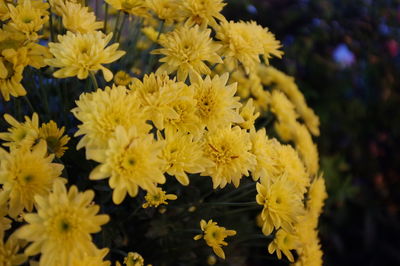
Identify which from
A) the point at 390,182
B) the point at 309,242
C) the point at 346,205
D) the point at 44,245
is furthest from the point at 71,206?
the point at 390,182

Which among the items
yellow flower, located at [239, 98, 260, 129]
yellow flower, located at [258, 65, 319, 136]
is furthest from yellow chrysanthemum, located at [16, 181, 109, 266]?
yellow flower, located at [258, 65, 319, 136]

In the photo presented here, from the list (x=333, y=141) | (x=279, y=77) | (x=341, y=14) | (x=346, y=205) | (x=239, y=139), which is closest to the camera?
(x=239, y=139)

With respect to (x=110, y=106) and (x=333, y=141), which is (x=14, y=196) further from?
(x=333, y=141)

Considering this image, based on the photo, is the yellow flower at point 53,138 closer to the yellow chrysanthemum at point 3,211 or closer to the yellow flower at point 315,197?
the yellow chrysanthemum at point 3,211

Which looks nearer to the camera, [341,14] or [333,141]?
[333,141]

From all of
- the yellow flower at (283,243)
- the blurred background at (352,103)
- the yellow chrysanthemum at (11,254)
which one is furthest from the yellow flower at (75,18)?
the blurred background at (352,103)

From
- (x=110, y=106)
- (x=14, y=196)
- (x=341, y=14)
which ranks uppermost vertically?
(x=110, y=106)
